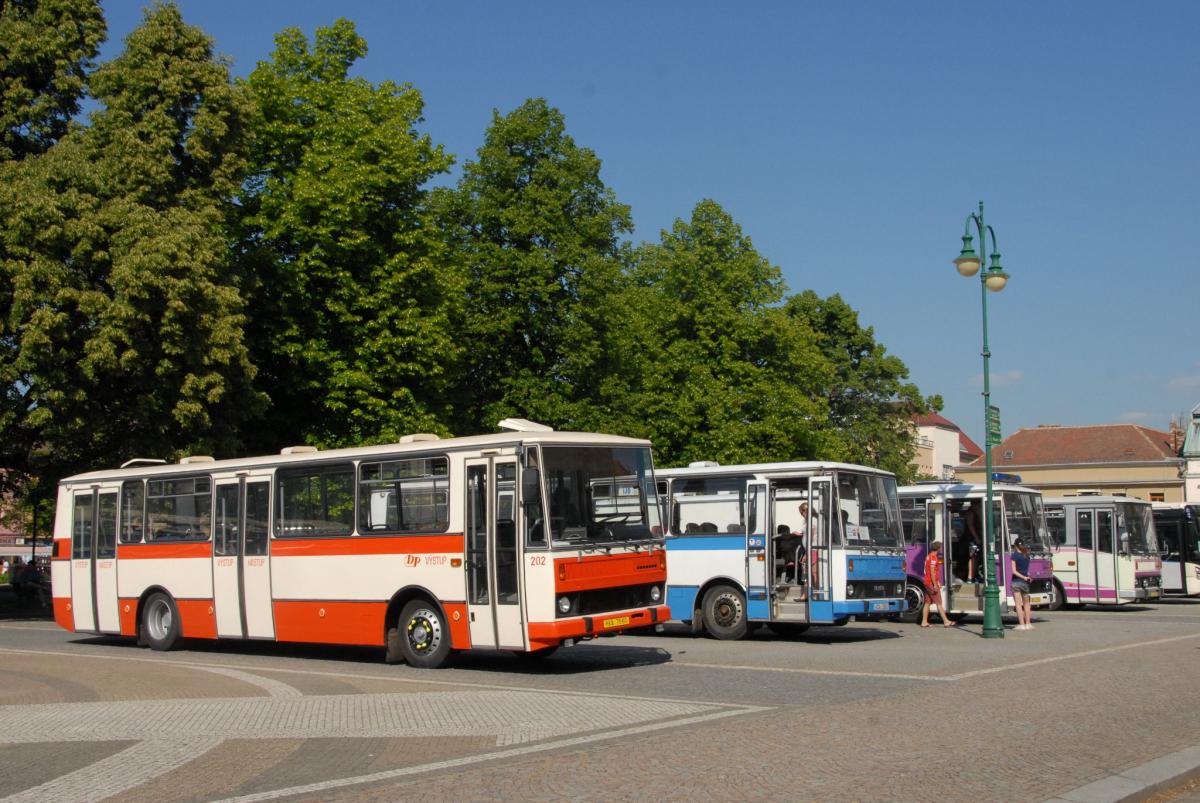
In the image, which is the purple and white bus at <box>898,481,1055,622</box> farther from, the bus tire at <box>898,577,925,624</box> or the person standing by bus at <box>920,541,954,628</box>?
the person standing by bus at <box>920,541,954,628</box>

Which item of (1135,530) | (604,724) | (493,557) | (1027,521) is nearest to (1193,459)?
(1135,530)

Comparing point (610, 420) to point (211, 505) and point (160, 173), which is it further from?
point (211, 505)

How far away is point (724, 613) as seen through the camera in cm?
2219

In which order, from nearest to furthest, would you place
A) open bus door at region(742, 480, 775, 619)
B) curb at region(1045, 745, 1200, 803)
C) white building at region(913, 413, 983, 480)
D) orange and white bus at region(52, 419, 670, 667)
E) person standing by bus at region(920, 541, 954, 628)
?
curb at region(1045, 745, 1200, 803)
orange and white bus at region(52, 419, 670, 667)
open bus door at region(742, 480, 775, 619)
person standing by bus at region(920, 541, 954, 628)
white building at region(913, 413, 983, 480)

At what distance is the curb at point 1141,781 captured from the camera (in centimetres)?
771

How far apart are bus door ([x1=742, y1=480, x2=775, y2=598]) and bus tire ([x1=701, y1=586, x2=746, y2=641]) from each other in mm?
350

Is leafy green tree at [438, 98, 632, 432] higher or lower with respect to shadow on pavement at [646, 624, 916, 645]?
higher

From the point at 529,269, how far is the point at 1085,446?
71211 mm

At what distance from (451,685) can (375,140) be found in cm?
2118

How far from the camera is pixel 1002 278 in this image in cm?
2219

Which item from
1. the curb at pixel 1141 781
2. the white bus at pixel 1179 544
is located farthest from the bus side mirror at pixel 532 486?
the white bus at pixel 1179 544

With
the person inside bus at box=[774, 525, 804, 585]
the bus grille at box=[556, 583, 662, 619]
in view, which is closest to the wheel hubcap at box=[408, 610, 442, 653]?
the bus grille at box=[556, 583, 662, 619]

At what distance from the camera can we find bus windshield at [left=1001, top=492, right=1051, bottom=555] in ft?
88.0

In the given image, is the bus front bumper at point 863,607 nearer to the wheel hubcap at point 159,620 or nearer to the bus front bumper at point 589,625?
the bus front bumper at point 589,625
